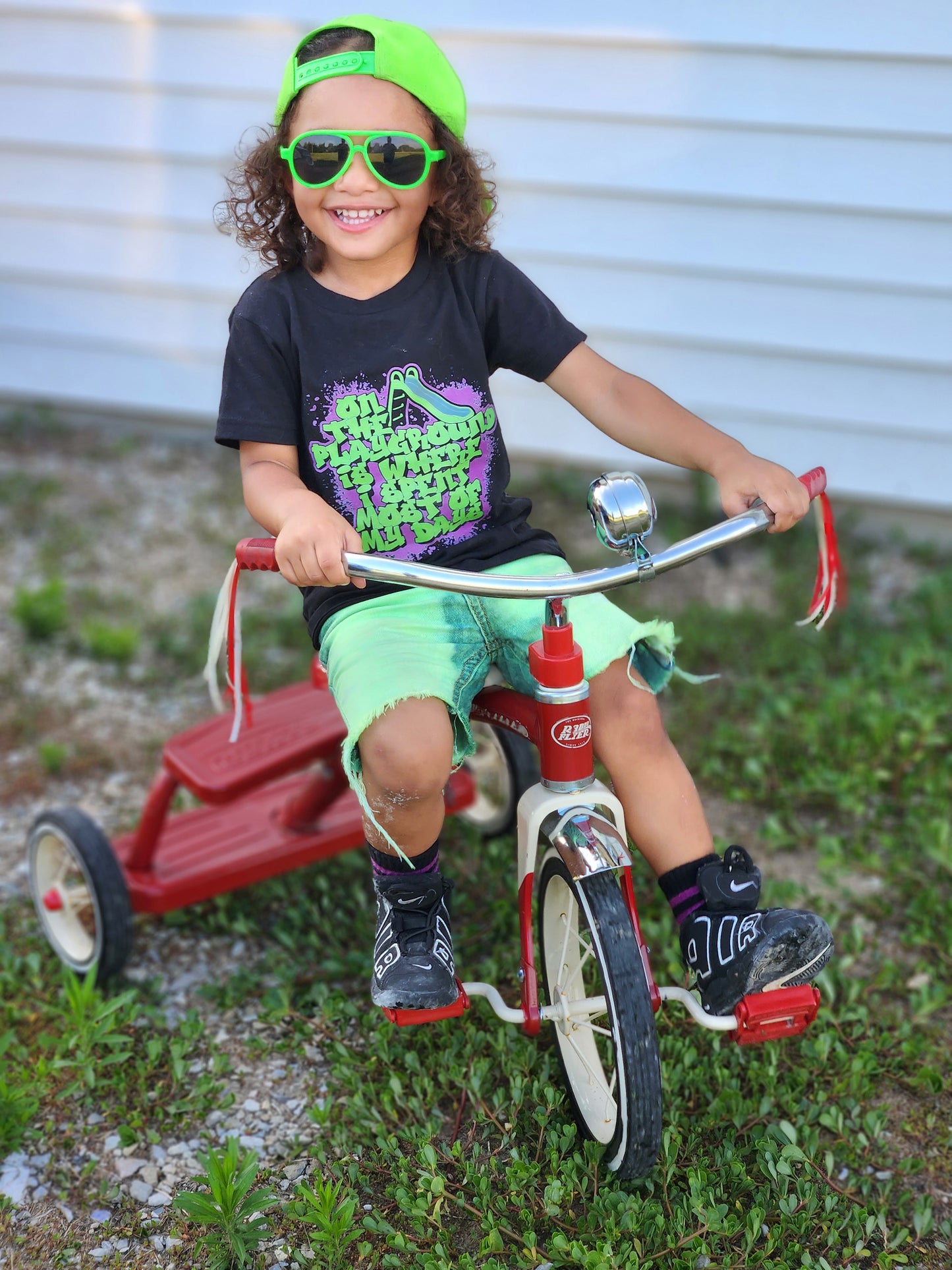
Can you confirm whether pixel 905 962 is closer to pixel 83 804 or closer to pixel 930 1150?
pixel 930 1150

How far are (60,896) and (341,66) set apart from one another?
1.70m

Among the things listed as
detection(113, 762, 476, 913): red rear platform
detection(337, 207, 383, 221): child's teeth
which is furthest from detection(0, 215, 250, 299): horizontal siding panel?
detection(337, 207, 383, 221): child's teeth

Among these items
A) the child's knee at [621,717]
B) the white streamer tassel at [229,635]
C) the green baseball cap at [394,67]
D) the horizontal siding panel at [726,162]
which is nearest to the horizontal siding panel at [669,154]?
the horizontal siding panel at [726,162]

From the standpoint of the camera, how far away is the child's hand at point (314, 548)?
1690 millimetres

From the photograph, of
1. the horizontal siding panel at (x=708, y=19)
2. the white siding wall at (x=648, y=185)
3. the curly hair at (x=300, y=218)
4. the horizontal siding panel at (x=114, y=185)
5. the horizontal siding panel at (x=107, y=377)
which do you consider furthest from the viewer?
the horizontal siding panel at (x=107, y=377)

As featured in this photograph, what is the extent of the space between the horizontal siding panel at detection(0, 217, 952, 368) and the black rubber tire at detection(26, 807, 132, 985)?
248 centimetres

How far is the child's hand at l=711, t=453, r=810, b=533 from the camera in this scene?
6.08ft

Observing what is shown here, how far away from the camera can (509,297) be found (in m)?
2.18

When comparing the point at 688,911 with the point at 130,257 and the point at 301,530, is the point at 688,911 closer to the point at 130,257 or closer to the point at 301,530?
the point at 301,530

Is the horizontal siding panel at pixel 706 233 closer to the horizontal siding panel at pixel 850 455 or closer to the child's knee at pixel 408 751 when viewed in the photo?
the horizontal siding panel at pixel 850 455

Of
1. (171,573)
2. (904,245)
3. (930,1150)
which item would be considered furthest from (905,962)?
(171,573)

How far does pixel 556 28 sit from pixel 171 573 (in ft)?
6.89

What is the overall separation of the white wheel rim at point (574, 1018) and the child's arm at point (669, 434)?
672 mm

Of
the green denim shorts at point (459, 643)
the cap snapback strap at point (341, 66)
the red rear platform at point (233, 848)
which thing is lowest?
the red rear platform at point (233, 848)
